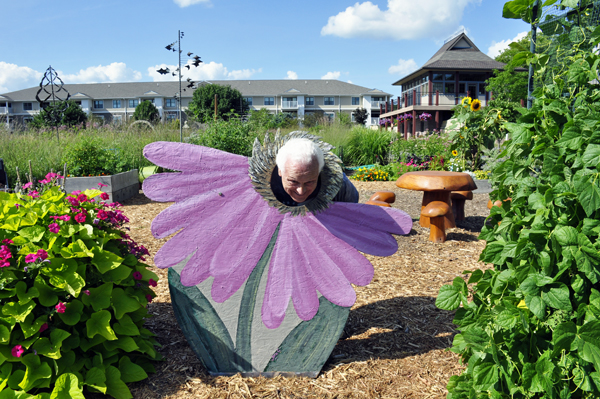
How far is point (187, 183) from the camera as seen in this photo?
2.26 meters

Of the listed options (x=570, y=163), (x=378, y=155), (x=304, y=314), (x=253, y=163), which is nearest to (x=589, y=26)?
(x=570, y=163)

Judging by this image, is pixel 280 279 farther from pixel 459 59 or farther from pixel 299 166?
pixel 459 59

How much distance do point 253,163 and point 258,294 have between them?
722 millimetres

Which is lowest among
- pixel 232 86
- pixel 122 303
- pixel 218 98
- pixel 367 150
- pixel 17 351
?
pixel 17 351

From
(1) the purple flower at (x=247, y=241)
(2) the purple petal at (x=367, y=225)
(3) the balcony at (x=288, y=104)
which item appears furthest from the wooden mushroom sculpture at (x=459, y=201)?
(3) the balcony at (x=288, y=104)

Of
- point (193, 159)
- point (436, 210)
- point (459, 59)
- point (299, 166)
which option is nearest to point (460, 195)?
point (436, 210)

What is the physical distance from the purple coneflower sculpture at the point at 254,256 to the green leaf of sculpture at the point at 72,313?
45 centimetres

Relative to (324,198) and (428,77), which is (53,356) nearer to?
(324,198)

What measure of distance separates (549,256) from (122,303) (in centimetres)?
195

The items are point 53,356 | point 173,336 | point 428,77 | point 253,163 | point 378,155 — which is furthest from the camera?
point 428,77

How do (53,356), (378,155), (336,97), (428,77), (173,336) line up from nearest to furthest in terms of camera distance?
(53,356) → (173,336) → (378,155) → (428,77) → (336,97)

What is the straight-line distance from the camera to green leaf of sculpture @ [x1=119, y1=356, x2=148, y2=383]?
2.12 metres

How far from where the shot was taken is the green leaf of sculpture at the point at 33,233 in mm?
1958

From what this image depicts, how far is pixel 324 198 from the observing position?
2221 millimetres
